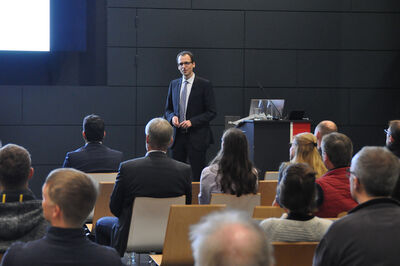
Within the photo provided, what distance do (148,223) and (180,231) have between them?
592mm

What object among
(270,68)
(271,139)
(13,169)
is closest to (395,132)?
(271,139)

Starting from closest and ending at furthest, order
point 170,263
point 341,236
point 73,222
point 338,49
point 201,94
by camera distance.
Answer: point 73,222
point 341,236
point 170,263
point 201,94
point 338,49

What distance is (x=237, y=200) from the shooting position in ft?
13.3

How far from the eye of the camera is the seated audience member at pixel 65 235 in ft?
6.93

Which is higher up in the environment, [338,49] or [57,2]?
[57,2]

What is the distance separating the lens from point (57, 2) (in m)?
8.42

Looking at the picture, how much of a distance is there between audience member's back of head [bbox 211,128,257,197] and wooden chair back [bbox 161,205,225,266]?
2.45 feet

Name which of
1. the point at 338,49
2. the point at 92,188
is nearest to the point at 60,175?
the point at 92,188

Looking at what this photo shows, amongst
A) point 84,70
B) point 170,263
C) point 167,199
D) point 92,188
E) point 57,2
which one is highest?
point 57,2

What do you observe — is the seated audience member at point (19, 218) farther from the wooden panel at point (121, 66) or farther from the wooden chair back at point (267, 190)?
the wooden panel at point (121, 66)

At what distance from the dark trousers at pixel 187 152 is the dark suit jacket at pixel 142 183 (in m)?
2.83

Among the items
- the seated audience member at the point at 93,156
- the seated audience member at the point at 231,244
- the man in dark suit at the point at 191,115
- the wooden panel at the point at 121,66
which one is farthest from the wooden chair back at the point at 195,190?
the wooden panel at the point at 121,66

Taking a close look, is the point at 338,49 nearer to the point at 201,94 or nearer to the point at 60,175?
the point at 201,94

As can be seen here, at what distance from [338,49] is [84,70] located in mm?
3794
